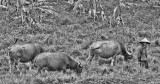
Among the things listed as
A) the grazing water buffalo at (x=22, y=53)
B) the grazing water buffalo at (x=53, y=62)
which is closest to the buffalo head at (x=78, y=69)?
the grazing water buffalo at (x=53, y=62)

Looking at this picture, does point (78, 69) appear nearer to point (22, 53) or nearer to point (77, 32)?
point (22, 53)

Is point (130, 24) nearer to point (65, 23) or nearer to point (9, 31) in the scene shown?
point (65, 23)

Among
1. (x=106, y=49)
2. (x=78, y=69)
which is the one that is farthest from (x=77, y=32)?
(x=78, y=69)

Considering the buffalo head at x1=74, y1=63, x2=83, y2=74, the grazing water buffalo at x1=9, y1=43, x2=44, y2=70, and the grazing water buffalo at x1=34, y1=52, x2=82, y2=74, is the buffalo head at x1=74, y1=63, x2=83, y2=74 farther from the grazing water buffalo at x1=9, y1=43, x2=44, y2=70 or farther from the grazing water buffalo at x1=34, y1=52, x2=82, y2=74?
the grazing water buffalo at x1=9, y1=43, x2=44, y2=70

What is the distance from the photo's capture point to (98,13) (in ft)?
98.2

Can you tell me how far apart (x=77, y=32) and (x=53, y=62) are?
11881 mm

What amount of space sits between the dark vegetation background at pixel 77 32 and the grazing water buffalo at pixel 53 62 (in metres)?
0.45

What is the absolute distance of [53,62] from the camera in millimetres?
11969

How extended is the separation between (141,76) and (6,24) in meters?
16.1

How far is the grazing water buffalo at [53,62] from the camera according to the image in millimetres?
11898

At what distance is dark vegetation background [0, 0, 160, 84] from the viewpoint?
10.9 metres

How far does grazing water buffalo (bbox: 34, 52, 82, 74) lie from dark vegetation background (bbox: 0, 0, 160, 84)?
0.45 m

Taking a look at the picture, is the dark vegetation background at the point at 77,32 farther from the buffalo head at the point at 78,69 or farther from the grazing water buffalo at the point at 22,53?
the grazing water buffalo at the point at 22,53

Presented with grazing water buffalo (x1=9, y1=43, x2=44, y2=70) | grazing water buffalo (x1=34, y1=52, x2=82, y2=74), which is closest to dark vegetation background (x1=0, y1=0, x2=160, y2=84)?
grazing water buffalo (x1=34, y1=52, x2=82, y2=74)
